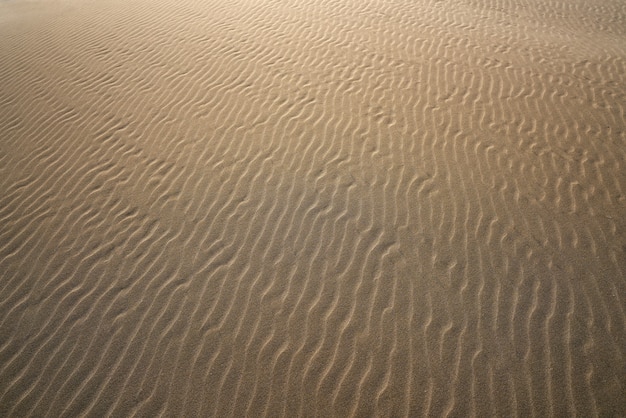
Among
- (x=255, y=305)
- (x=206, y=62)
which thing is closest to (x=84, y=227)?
(x=255, y=305)

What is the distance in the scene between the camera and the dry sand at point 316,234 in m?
3.26

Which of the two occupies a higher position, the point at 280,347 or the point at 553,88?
the point at 553,88

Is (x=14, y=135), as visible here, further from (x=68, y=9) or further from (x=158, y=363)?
(x=68, y=9)

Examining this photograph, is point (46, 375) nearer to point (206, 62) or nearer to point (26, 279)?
point (26, 279)

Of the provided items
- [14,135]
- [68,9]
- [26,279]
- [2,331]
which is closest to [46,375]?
[2,331]

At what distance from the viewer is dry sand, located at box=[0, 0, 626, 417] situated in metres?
3.26

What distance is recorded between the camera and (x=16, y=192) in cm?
515

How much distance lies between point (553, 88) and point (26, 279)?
8685mm

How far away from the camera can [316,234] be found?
4.43 m

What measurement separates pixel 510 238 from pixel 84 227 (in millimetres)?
5096

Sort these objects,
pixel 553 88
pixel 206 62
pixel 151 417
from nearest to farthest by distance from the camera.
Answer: pixel 151 417 < pixel 553 88 < pixel 206 62

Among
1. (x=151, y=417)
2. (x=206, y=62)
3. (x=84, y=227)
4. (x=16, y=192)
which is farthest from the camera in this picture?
(x=206, y=62)

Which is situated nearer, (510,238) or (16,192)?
(510,238)

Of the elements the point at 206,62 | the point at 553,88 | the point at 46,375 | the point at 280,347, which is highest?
the point at 553,88
